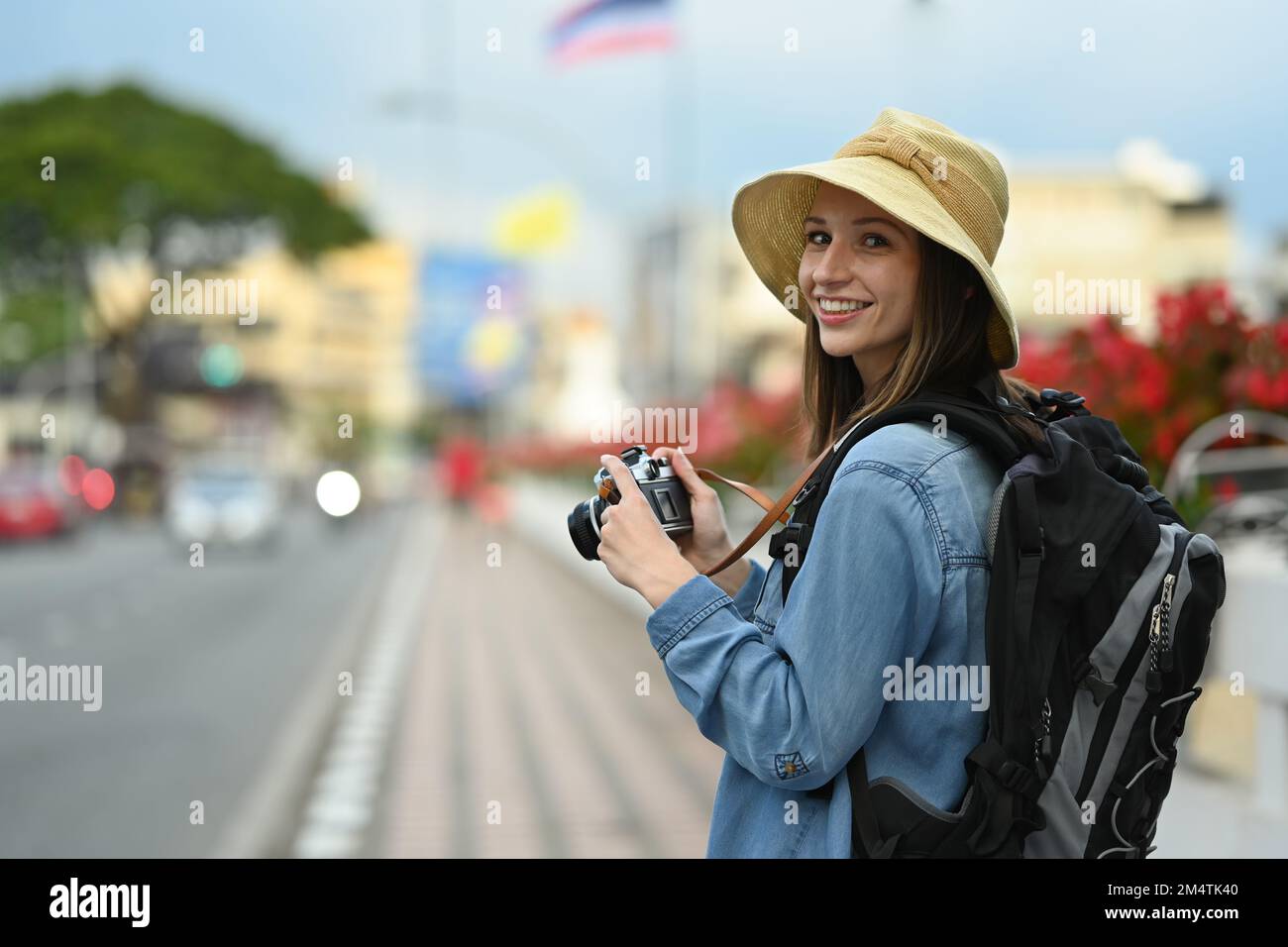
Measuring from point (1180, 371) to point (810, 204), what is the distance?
3.20 metres

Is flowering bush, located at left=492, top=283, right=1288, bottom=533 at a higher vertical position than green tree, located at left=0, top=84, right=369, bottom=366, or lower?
lower

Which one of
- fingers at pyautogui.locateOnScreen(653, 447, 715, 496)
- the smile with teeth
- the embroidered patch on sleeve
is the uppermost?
the smile with teeth

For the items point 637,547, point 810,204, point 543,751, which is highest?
point 810,204

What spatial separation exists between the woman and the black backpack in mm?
37

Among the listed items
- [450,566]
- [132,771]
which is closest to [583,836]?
[132,771]

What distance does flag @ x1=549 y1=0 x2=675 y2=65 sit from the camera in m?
20.6

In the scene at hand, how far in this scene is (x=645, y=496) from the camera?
2.13 m

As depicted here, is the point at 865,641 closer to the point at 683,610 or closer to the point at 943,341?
the point at 683,610

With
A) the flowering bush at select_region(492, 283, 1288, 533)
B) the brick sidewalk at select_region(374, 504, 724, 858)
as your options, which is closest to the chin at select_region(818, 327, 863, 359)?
the flowering bush at select_region(492, 283, 1288, 533)

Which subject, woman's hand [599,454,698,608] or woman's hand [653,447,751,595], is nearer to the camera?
woman's hand [599,454,698,608]

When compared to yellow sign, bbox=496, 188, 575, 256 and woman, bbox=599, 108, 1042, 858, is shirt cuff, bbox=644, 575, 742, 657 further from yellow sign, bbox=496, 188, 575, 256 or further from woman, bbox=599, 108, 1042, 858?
yellow sign, bbox=496, 188, 575, 256

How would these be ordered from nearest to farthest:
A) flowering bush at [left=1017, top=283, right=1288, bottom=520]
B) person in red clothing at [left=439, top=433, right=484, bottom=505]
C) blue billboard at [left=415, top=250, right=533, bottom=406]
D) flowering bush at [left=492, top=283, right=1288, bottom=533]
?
1. flowering bush at [left=492, top=283, right=1288, bottom=533]
2. flowering bush at [left=1017, top=283, right=1288, bottom=520]
3. person in red clothing at [left=439, top=433, right=484, bottom=505]
4. blue billboard at [left=415, top=250, right=533, bottom=406]

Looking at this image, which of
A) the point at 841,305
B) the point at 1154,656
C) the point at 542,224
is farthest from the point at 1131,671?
the point at 542,224
